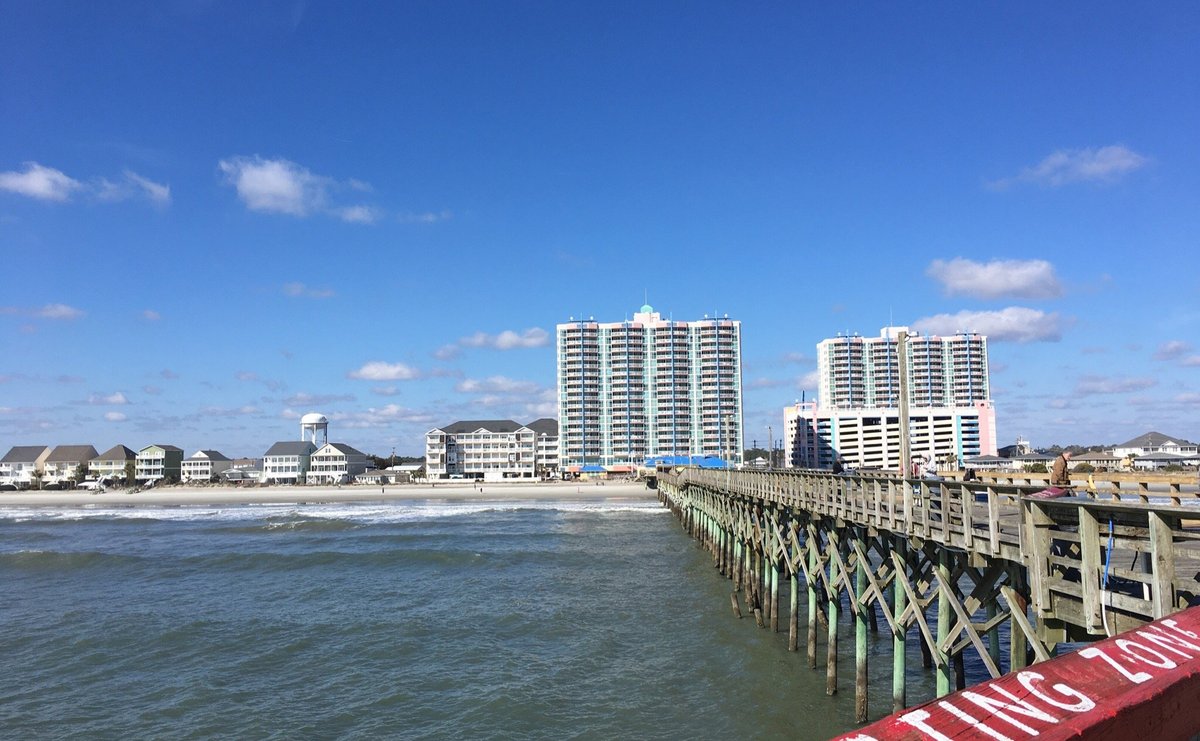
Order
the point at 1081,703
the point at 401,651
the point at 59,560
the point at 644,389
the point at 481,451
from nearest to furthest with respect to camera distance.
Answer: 1. the point at 1081,703
2. the point at 401,651
3. the point at 59,560
4. the point at 481,451
5. the point at 644,389

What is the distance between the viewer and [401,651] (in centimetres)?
2083

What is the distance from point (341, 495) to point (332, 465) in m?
36.2

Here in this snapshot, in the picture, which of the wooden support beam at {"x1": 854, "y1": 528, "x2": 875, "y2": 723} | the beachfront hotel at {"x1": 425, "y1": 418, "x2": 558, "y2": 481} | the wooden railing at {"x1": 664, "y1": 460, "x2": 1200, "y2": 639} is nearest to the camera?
the wooden railing at {"x1": 664, "y1": 460, "x2": 1200, "y2": 639}

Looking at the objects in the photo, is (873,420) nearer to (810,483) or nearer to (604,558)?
(604,558)

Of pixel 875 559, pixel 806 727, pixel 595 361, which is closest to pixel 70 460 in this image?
pixel 595 361

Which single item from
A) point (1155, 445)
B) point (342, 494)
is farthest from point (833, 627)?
point (342, 494)

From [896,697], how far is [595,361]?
138 m

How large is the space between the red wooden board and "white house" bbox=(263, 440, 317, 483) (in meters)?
155

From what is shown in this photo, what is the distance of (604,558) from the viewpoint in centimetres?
3831

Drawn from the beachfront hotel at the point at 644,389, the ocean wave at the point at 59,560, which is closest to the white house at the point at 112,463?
the beachfront hotel at the point at 644,389

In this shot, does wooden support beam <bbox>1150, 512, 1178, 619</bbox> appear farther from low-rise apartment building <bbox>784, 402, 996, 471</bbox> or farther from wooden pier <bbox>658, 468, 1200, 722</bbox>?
low-rise apartment building <bbox>784, 402, 996, 471</bbox>

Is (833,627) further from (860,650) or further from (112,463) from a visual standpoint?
(112,463)

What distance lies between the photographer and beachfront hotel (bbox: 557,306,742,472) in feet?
484

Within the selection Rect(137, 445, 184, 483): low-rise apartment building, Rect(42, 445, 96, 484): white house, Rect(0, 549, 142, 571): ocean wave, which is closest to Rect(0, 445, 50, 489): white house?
Rect(42, 445, 96, 484): white house
